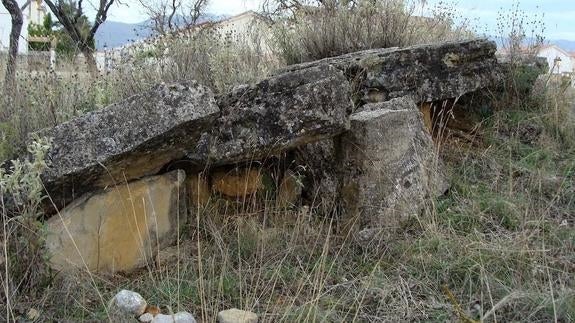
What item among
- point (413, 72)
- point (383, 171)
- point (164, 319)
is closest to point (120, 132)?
point (164, 319)

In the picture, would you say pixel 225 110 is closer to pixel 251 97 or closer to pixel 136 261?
pixel 251 97

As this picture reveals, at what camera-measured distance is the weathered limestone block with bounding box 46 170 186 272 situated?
300 centimetres

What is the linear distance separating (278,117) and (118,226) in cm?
107

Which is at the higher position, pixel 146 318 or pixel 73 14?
pixel 73 14

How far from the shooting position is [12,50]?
5418 mm

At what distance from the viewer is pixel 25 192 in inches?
106

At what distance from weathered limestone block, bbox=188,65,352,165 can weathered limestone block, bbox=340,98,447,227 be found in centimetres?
26

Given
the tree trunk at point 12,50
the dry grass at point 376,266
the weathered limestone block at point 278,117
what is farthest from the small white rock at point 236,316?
the tree trunk at point 12,50

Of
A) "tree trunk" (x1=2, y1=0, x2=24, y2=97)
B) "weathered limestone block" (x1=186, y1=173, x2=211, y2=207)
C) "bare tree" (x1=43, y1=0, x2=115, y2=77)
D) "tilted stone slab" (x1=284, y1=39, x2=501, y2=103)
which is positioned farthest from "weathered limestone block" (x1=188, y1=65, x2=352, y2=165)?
"bare tree" (x1=43, y1=0, x2=115, y2=77)

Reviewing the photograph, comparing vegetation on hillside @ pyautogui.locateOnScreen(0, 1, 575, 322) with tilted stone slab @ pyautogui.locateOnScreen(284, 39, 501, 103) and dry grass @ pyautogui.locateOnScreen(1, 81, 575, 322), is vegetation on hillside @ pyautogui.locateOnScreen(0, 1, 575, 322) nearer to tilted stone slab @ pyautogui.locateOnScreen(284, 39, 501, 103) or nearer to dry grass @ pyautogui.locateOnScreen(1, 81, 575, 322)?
dry grass @ pyautogui.locateOnScreen(1, 81, 575, 322)

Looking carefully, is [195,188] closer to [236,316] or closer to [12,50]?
[236,316]

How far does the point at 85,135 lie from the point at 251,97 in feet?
3.22

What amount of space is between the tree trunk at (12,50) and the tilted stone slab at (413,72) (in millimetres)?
2113

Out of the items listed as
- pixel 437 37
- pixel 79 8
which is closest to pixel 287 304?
pixel 437 37
